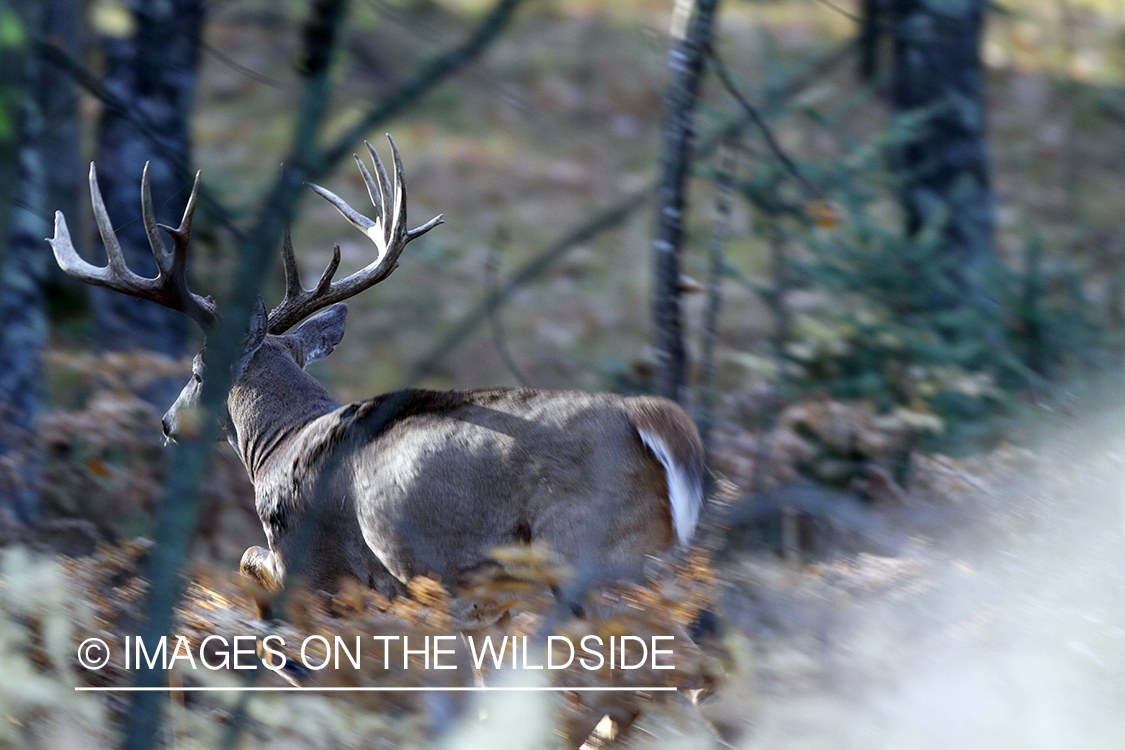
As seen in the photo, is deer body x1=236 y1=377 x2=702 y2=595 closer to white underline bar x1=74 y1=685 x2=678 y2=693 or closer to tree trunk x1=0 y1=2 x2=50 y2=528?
white underline bar x1=74 y1=685 x2=678 y2=693

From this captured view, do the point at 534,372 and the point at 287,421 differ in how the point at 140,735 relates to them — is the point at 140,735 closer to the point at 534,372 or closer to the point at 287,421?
the point at 287,421

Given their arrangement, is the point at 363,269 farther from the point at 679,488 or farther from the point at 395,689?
the point at 395,689

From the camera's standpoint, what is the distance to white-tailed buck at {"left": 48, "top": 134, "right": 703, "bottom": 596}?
3580 mm

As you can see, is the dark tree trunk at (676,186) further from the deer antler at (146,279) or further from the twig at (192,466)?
the twig at (192,466)

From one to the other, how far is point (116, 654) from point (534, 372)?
5.89m

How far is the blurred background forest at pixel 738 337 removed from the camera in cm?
347

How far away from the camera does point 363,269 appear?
408 centimetres

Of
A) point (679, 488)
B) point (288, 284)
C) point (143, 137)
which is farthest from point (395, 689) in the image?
point (143, 137)

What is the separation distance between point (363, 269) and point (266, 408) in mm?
770

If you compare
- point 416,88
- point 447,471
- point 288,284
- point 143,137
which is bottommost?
point 447,471

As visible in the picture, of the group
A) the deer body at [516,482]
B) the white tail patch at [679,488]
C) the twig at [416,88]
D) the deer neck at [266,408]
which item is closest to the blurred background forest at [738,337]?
the twig at [416,88]

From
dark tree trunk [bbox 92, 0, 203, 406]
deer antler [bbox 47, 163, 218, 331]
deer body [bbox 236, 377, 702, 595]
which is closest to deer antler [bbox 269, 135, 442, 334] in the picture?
deer antler [bbox 47, 163, 218, 331]

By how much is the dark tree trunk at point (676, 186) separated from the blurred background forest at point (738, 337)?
0.05 feet

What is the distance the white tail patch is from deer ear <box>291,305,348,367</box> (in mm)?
1752
